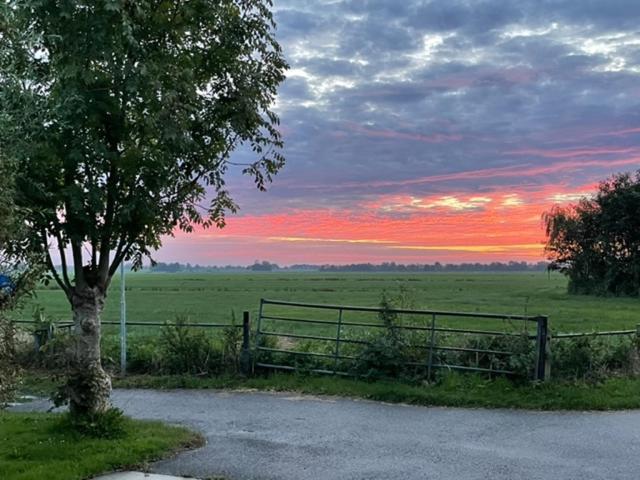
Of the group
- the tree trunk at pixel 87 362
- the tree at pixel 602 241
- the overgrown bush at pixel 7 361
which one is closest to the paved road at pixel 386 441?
the tree trunk at pixel 87 362

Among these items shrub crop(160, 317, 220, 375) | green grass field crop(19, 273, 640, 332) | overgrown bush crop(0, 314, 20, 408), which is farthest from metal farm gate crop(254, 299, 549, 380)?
overgrown bush crop(0, 314, 20, 408)

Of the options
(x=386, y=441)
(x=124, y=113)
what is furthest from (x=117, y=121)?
(x=386, y=441)

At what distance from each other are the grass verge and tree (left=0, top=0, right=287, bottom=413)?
3.82 metres

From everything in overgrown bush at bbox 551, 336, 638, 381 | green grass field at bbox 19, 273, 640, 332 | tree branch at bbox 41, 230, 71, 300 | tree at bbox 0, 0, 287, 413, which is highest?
tree at bbox 0, 0, 287, 413

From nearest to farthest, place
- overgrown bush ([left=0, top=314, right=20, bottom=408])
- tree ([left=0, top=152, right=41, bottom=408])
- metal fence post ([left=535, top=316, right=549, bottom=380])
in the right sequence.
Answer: tree ([left=0, top=152, right=41, bottom=408]) < overgrown bush ([left=0, top=314, right=20, bottom=408]) < metal fence post ([left=535, top=316, right=549, bottom=380])

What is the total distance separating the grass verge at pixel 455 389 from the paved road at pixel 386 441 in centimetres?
35

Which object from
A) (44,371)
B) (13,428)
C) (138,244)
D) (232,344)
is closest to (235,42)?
(138,244)

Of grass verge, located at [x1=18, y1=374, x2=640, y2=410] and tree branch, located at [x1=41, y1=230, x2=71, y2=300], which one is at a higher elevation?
tree branch, located at [x1=41, y1=230, x2=71, y2=300]

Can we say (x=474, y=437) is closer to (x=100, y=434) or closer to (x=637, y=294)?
(x=100, y=434)

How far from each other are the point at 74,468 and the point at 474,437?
4462mm

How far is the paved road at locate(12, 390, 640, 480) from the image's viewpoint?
5.77 meters

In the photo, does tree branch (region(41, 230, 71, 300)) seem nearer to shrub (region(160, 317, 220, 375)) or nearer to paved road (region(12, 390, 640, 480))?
paved road (region(12, 390, 640, 480))

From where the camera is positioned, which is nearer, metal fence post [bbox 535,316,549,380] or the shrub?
metal fence post [bbox 535,316,549,380]

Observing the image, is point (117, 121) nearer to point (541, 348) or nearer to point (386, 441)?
point (386, 441)
